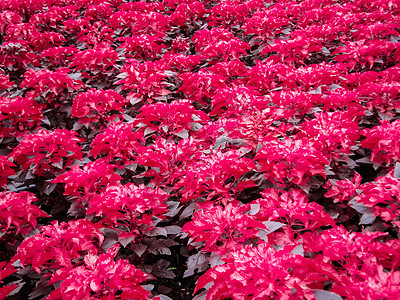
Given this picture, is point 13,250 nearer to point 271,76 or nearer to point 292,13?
point 271,76

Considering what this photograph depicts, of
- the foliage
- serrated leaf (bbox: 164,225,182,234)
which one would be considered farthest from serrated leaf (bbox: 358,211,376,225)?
serrated leaf (bbox: 164,225,182,234)

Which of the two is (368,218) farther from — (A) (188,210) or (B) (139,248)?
(B) (139,248)

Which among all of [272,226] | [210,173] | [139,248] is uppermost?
[210,173]

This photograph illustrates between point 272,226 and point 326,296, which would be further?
point 272,226

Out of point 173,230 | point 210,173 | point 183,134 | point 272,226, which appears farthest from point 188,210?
point 183,134

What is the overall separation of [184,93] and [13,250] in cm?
202

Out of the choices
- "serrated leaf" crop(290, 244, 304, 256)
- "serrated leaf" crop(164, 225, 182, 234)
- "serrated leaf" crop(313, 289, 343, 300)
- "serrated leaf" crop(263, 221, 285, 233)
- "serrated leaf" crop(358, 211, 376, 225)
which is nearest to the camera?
"serrated leaf" crop(313, 289, 343, 300)

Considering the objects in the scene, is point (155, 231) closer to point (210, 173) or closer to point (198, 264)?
point (198, 264)

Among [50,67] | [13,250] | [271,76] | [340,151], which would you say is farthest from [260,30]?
[13,250]

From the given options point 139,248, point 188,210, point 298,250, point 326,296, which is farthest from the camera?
point 188,210

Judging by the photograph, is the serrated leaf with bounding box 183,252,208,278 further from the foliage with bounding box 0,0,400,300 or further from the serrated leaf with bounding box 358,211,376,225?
the serrated leaf with bounding box 358,211,376,225

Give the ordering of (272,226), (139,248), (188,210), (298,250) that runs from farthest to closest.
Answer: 1. (188,210)
2. (139,248)
3. (272,226)
4. (298,250)

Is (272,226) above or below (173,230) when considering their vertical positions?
above

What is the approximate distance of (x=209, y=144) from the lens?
7.50ft
